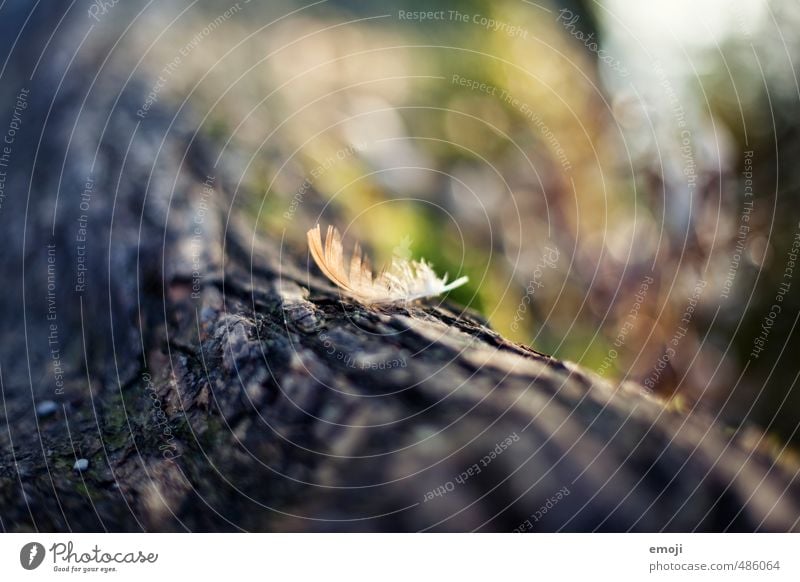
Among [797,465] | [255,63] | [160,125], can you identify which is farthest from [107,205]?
[797,465]

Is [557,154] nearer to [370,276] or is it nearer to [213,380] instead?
[370,276]

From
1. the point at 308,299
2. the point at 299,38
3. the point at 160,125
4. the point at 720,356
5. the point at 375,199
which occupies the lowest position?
the point at 720,356

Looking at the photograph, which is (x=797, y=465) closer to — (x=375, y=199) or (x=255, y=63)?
(x=375, y=199)
